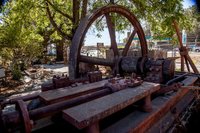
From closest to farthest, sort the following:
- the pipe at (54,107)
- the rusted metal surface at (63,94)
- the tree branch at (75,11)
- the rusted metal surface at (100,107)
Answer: the rusted metal surface at (100,107) < the pipe at (54,107) < the rusted metal surface at (63,94) < the tree branch at (75,11)

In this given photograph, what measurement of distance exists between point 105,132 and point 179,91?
1637 millimetres

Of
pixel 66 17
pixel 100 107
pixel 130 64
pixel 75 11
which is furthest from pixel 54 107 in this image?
pixel 66 17

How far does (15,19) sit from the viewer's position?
306 inches

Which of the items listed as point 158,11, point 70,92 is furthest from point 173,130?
point 158,11

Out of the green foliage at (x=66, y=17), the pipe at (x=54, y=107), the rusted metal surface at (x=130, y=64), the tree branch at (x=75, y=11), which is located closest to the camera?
the pipe at (x=54, y=107)

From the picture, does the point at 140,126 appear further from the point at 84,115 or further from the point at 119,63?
the point at 119,63

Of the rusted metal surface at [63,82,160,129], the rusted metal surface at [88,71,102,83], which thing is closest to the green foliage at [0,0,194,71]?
the rusted metal surface at [88,71,102,83]

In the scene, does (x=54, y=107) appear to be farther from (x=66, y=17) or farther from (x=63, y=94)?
(x=66, y=17)

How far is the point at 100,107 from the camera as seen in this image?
1448 millimetres

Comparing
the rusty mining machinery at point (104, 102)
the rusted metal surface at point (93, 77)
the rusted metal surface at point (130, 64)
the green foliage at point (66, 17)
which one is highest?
the green foliage at point (66, 17)

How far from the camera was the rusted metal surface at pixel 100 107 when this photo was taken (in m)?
1.25

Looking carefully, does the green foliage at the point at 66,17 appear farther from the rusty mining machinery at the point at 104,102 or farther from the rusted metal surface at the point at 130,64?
the rusty mining machinery at the point at 104,102

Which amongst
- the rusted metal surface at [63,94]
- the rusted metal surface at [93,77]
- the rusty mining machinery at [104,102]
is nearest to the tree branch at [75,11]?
the rusty mining machinery at [104,102]

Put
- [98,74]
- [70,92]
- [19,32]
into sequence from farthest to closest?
[19,32] < [98,74] < [70,92]
